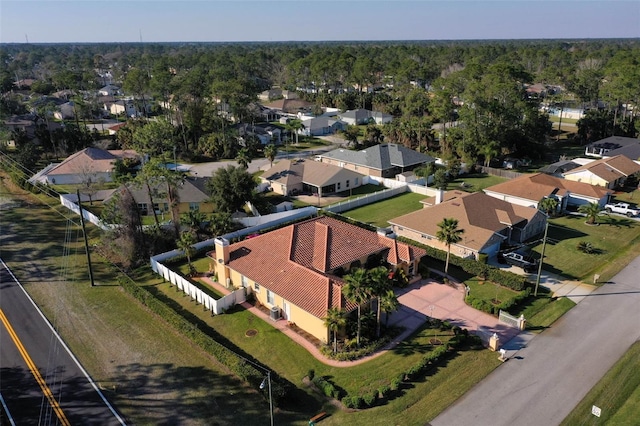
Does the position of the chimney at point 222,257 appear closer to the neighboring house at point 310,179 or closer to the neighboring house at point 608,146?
the neighboring house at point 310,179

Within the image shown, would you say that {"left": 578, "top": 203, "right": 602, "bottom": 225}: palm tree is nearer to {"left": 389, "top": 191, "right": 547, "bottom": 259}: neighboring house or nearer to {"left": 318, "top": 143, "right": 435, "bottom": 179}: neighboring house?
{"left": 389, "top": 191, "right": 547, "bottom": 259}: neighboring house

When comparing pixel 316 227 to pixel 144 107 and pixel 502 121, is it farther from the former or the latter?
pixel 144 107

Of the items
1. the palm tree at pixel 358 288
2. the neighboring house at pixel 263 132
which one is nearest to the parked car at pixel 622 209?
the palm tree at pixel 358 288

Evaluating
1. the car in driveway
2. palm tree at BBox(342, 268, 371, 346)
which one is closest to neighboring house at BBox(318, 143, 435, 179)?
the car in driveway

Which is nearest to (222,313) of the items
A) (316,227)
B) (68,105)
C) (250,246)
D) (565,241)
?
(250,246)

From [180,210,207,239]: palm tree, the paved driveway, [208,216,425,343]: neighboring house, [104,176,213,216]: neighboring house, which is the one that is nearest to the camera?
[208,216,425,343]: neighboring house

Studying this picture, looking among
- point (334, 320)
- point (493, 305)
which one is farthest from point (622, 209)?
point (334, 320)
